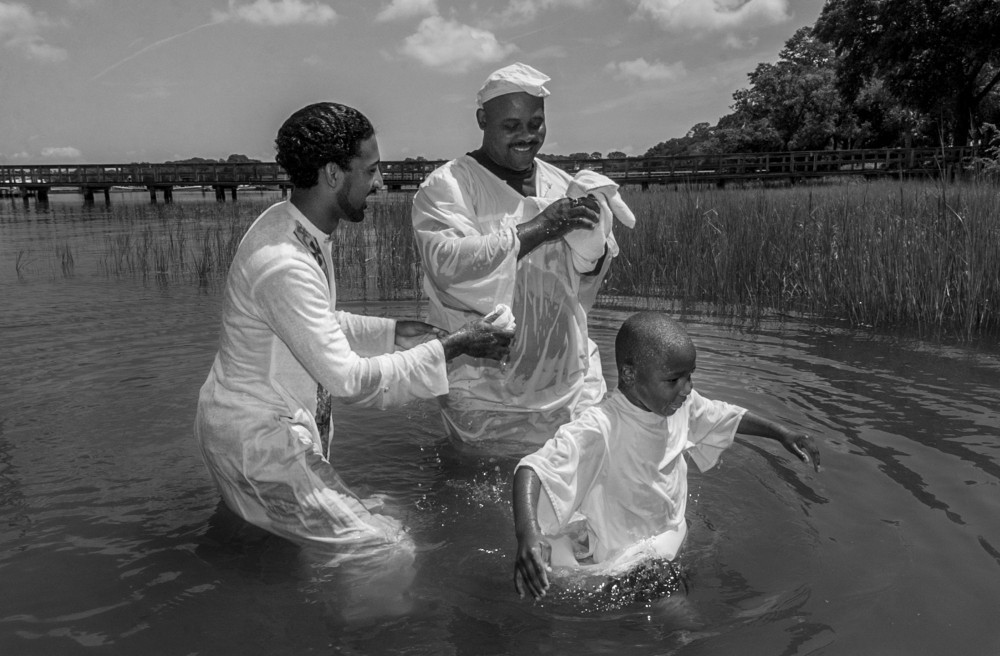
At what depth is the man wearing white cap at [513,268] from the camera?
13.3 ft

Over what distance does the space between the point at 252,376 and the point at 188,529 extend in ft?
3.74

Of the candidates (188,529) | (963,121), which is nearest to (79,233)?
(188,529)

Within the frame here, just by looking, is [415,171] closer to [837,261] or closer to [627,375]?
[837,261]

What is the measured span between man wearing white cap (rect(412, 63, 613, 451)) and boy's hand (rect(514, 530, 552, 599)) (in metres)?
1.68

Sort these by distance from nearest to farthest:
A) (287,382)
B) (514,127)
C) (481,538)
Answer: (287,382), (481,538), (514,127)

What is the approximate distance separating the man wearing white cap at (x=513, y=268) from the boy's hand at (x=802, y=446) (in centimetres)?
143

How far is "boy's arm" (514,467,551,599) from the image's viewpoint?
258cm

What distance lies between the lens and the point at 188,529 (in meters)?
3.85

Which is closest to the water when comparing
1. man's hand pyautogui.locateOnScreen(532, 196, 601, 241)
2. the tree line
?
man's hand pyautogui.locateOnScreen(532, 196, 601, 241)

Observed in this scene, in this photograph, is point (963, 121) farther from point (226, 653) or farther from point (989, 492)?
point (226, 653)

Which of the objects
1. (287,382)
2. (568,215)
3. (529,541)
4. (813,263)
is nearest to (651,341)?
(529,541)

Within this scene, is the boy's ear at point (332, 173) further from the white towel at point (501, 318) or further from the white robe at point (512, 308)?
the white robe at point (512, 308)

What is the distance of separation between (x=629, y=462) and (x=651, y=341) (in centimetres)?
50

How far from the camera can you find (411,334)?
378cm
